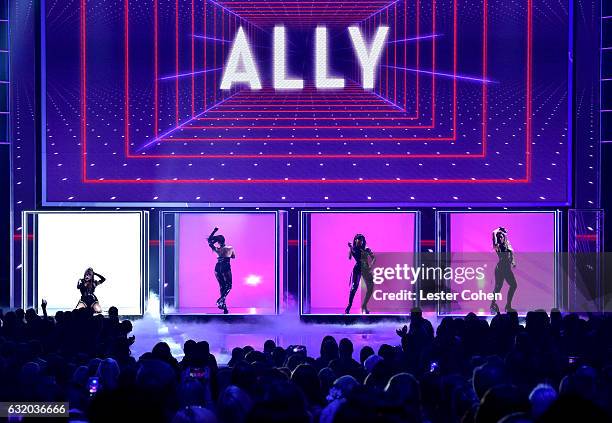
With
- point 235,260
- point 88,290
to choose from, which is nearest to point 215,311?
point 235,260

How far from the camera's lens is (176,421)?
3.44m

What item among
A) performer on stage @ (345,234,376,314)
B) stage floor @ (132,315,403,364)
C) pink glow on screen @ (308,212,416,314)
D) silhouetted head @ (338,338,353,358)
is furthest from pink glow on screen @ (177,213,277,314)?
silhouetted head @ (338,338,353,358)

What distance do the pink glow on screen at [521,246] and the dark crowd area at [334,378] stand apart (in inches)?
185

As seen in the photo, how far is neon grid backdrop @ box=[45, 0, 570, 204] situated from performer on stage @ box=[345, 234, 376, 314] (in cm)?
81

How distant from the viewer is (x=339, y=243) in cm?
1519

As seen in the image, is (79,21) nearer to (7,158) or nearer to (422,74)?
(7,158)

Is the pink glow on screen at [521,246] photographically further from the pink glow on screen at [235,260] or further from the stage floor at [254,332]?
the pink glow on screen at [235,260]

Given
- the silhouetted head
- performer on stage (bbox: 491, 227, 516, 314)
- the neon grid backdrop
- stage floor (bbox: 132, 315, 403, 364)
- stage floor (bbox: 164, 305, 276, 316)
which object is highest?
the neon grid backdrop

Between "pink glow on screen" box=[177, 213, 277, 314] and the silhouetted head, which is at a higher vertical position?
"pink glow on screen" box=[177, 213, 277, 314]

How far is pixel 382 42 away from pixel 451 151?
2.22 metres

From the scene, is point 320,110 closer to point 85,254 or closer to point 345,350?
point 85,254

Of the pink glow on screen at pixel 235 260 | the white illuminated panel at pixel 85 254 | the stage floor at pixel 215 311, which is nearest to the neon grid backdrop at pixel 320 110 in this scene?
the white illuminated panel at pixel 85 254

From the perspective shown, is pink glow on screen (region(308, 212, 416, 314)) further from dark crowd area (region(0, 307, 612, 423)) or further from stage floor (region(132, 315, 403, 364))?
dark crowd area (region(0, 307, 612, 423))

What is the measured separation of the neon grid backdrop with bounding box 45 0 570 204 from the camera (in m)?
14.8
